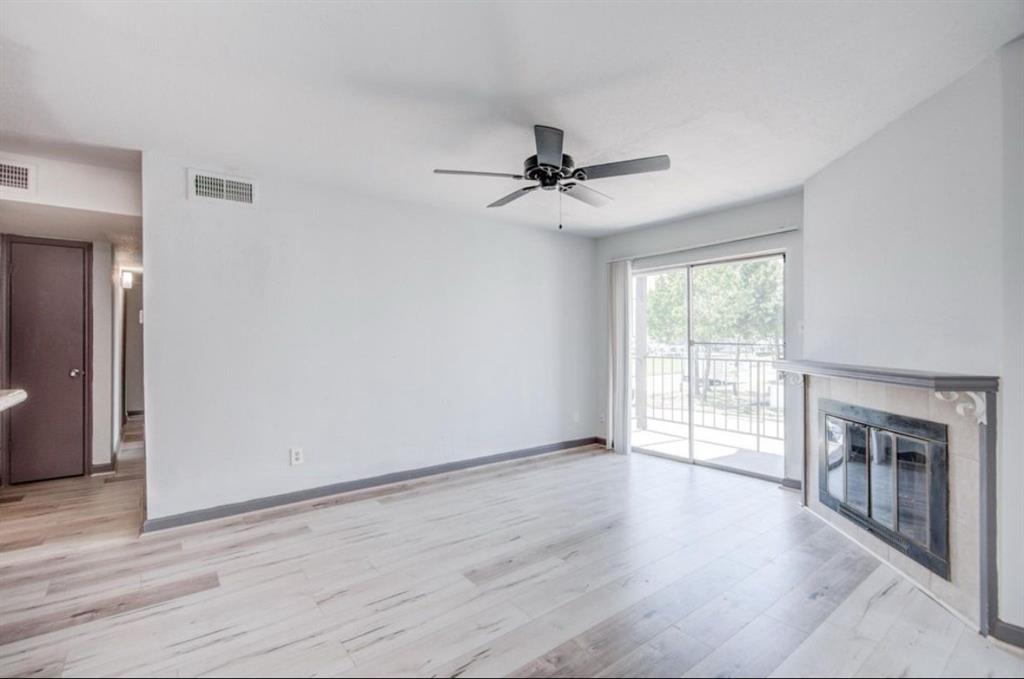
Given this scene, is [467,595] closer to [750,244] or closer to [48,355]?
[750,244]

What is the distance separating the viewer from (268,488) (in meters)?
3.51

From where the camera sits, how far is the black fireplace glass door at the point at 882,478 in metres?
2.64

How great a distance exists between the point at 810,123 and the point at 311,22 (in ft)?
8.87

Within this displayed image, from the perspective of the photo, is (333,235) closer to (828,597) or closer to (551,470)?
(551,470)

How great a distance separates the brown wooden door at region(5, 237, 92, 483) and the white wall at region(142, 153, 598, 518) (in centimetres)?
202

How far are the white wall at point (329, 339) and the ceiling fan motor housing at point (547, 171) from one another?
5.86 ft

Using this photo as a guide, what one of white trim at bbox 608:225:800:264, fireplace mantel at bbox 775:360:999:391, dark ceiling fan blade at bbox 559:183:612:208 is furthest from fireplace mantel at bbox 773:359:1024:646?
dark ceiling fan blade at bbox 559:183:612:208

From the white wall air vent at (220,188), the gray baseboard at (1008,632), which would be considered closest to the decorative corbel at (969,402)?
the gray baseboard at (1008,632)

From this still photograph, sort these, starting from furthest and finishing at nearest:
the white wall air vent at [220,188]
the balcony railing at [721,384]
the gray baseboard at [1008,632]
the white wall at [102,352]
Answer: the balcony railing at [721,384] < the white wall at [102,352] < the white wall air vent at [220,188] < the gray baseboard at [1008,632]

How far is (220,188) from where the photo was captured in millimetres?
3340

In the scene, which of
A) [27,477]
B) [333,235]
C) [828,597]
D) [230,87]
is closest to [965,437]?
[828,597]

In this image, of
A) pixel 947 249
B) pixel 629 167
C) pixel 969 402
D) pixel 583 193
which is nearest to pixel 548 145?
pixel 629 167

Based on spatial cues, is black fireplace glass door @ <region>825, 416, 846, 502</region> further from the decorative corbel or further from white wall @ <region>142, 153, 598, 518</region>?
white wall @ <region>142, 153, 598, 518</region>

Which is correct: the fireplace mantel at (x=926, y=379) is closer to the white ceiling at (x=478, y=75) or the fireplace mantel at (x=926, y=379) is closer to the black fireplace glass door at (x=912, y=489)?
the black fireplace glass door at (x=912, y=489)
